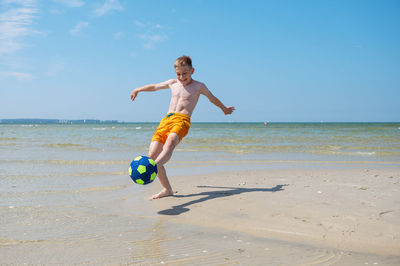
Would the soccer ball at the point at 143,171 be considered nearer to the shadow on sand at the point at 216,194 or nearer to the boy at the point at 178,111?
the shadow on sand at the point at 216,194

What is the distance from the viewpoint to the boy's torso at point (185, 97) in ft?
14.1

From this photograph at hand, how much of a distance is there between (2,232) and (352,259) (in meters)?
2.83

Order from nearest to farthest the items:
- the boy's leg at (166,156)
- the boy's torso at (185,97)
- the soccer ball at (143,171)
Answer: the soccer ball at (143,171)
the boy's leg at (166,156)
the boy's torso at (185,97)

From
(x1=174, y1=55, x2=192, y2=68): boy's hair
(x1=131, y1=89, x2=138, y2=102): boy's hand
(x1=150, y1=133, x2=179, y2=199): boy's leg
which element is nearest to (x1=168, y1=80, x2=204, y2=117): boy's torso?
(x1=174, y1=55, x2=192, y2=68): boy's hair

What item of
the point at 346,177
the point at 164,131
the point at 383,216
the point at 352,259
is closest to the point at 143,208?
the point at 164,131

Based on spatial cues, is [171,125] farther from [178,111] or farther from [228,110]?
[228,110]

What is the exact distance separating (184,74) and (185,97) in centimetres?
30

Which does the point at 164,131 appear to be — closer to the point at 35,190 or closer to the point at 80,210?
the point at 80,210

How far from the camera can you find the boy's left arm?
446cm

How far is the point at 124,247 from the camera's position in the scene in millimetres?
2461

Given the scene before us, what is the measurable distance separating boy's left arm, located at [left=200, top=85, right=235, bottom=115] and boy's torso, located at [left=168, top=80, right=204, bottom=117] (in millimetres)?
73

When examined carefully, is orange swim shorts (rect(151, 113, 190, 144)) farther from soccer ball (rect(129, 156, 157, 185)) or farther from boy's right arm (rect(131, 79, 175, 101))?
soccer ball (rect(129, 156, 157, 185))

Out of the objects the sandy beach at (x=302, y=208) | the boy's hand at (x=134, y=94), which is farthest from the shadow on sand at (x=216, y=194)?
the boy's hand at (x=134, y=94)

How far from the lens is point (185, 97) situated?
→ 430cm
